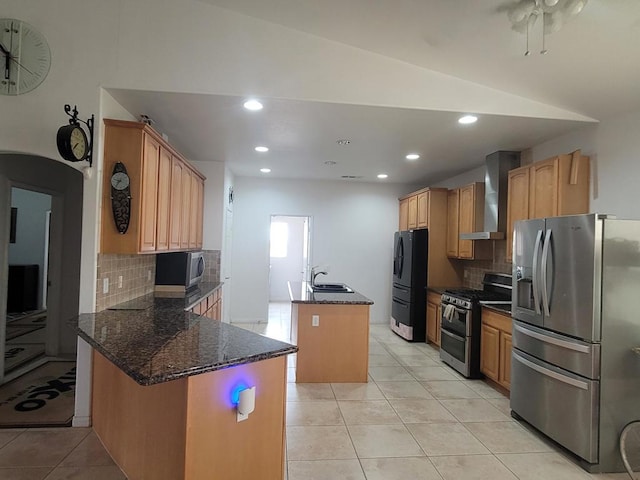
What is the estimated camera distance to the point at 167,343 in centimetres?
212

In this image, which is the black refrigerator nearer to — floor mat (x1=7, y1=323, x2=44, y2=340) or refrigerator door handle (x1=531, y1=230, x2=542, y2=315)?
refrigerator door handle (x1=531, y1=230, x2=542, y2=315)

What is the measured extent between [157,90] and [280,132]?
1.36m

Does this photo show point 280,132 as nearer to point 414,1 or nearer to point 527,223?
point 414,1

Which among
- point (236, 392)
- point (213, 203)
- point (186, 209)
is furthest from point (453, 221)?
point (236, 392)

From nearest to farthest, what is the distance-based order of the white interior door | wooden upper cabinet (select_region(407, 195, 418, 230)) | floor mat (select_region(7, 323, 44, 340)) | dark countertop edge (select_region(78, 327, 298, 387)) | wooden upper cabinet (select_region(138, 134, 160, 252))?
dark countertop edge (select_region(78, 327, 298, 387)), wooden upper cabinet (select_region(138, 134, 160, 252)), floor mat (select_region(7, 323, 44, 340)), wooden upper cabinet (select_region(407, 195, 418, 230)), the white interior door

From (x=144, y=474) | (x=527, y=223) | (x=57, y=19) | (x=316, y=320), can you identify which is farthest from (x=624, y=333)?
(x=57, y=19)

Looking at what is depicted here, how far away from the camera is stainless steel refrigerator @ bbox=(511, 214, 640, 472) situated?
8.39ft

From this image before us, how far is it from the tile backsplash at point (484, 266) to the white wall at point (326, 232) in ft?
5.53

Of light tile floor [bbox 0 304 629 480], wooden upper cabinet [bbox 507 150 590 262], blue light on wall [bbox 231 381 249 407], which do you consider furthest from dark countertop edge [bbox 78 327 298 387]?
wooden upper cabinet [bbox 507 150 590 262]

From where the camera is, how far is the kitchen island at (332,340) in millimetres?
4070

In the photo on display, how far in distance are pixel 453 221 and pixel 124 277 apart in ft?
14.6

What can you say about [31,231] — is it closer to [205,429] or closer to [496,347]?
[205,429]

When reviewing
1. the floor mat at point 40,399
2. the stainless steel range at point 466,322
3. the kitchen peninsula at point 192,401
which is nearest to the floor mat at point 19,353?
the floor mat at point 40,399

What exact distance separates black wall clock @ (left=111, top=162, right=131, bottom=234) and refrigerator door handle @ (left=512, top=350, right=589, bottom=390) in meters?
3.43
